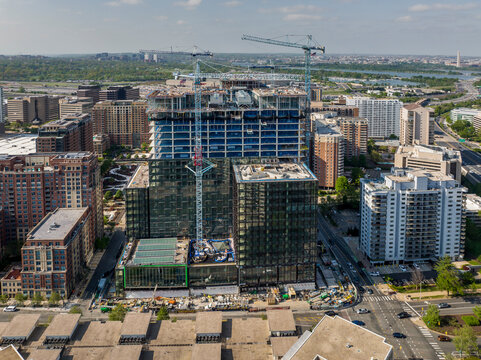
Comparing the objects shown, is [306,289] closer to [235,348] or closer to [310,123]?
[235,348]

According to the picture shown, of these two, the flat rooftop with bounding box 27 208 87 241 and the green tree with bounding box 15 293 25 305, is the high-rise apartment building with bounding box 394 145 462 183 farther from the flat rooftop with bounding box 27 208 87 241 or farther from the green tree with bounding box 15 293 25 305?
the green tree with bounding box 15 293 25 305

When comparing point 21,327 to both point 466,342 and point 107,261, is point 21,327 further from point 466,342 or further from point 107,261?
point 466,342

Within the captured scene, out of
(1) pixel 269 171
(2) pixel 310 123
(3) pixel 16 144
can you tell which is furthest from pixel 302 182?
(3) pixel 16 144

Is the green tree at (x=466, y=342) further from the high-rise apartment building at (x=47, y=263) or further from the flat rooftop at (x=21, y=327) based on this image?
the high-rise apartment building at (x=47, y=263)

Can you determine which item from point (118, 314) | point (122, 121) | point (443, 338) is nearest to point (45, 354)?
point (118, 314)

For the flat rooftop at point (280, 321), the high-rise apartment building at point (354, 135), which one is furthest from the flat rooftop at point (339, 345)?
the high-rise apartment building at point (354, 135)

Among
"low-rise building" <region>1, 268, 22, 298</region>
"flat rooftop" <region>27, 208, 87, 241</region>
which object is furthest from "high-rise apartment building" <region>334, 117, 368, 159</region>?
"low-rise building" <region>1, 268, 22, 298</region>
